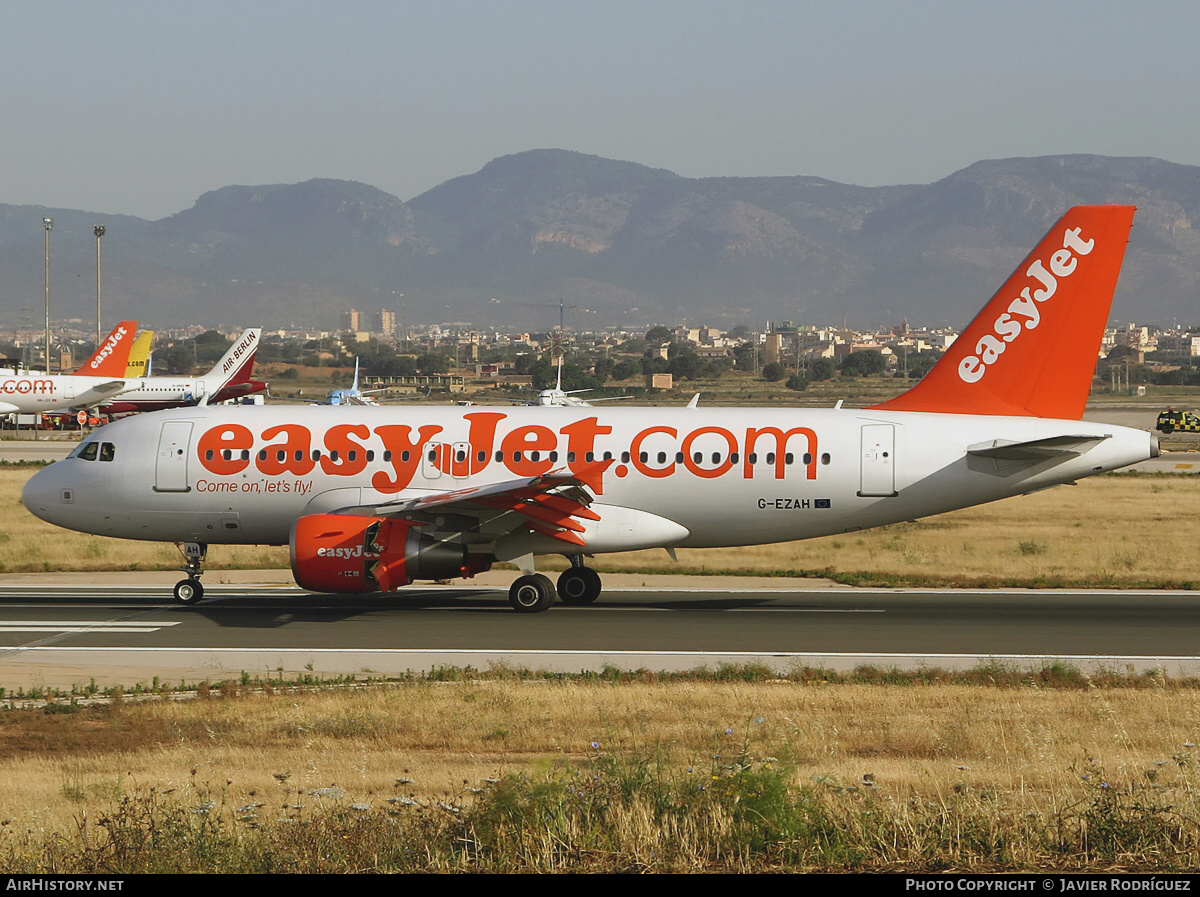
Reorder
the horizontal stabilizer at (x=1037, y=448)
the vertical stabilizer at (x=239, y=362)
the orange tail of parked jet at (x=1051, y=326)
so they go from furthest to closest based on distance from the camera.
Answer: the vertical stabilizer at (x=239, y=362) → the orange tail of parked jet at (x=1051, y=326) → the horizontal stabilizer at (x=1037, y=448)

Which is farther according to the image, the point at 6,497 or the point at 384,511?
the point at 6,497

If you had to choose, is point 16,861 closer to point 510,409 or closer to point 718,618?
point 718,618

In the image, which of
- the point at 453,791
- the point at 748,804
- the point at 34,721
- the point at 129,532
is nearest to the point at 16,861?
the point at 453,791

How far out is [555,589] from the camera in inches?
1169

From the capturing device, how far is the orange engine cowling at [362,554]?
27109mm

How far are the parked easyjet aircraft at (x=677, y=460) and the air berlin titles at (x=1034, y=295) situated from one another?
3 centimetres

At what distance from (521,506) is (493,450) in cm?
235

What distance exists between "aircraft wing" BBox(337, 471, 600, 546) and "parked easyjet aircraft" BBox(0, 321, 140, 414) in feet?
255

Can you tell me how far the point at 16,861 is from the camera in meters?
10.5

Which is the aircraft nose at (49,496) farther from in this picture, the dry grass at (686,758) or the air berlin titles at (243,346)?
the air berlin titles at (243,346)

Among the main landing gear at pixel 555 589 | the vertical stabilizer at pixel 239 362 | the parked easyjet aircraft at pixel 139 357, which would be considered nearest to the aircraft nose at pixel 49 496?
the main landing gear at pixel 555 589

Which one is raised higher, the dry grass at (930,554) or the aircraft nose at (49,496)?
the aircraft nose at (49,496)

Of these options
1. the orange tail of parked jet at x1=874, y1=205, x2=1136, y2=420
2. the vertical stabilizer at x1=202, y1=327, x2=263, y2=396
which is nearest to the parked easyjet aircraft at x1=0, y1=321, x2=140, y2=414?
the vertical stabilizer at x1=202, y1=327, x2=263, y2=396
